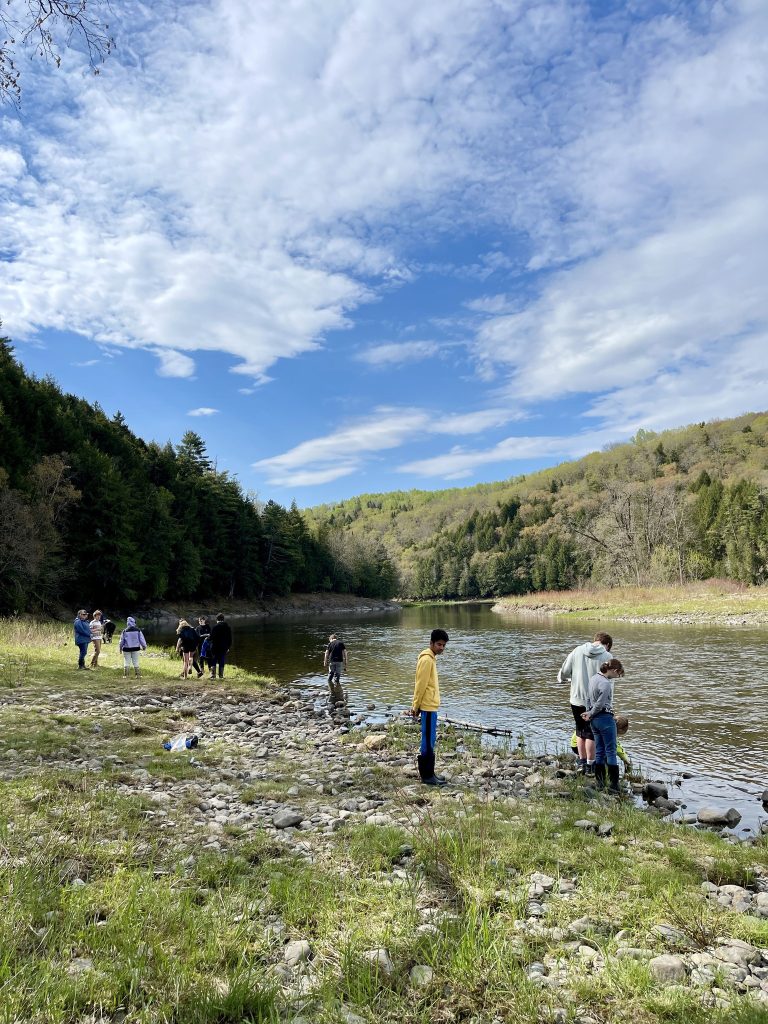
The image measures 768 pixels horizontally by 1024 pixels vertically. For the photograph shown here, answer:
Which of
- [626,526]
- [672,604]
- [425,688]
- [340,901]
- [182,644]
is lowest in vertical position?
[672,604]

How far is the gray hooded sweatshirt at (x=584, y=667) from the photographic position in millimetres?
10938

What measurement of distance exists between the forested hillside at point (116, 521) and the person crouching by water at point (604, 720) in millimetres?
39621

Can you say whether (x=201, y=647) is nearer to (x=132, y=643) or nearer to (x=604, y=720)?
(x=132, y=643)

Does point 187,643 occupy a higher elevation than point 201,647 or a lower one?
higher

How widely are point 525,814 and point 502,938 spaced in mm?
4057

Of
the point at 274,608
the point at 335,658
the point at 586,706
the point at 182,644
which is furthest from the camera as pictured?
the point at 274,608

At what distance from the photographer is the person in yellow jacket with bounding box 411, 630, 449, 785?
31.1 ft

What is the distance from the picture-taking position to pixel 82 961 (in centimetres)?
373

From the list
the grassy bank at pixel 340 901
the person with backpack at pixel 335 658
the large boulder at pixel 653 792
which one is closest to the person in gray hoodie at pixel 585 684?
the large boulder at pixel 653 792

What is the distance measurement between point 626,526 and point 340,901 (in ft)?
279

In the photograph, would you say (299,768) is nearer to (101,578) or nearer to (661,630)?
(661,630)

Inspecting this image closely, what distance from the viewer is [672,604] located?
55.1 m

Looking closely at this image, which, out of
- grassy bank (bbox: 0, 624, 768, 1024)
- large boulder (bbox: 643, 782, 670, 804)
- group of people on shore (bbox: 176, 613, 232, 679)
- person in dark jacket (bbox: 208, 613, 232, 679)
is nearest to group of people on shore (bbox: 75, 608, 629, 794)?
large boulder (bbox: 643, 782, 670, 804)

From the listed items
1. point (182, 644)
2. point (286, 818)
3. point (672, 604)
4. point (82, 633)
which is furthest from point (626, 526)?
point (286, 818)
